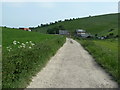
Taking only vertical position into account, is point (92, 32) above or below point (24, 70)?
below

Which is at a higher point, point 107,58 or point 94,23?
point 107,58

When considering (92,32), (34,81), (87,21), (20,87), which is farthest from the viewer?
(87,21)

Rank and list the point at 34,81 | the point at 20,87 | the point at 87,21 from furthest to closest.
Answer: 1. the point at 87,21
2. the point at 34,81
3. the point at 20,87

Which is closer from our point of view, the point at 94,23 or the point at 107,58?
the point at 107,58

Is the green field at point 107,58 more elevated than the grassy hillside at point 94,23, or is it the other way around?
the green field at point 107,58

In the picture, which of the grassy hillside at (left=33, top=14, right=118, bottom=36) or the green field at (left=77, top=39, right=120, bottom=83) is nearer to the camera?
the green field at (left=77, top=39, right=120, bottom=83)

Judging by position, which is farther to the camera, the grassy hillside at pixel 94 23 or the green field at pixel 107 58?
the grassy hillside at pixel 94 23

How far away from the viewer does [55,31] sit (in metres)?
138

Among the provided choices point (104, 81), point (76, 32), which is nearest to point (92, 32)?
point (76, 32)

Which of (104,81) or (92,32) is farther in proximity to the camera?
(92,32)

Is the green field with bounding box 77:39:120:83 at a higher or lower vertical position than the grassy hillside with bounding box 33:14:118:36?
higher

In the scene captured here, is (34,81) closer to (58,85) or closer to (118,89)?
(58,85)

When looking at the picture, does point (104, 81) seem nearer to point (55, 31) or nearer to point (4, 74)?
point (4, 74)

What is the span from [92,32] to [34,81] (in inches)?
4894
